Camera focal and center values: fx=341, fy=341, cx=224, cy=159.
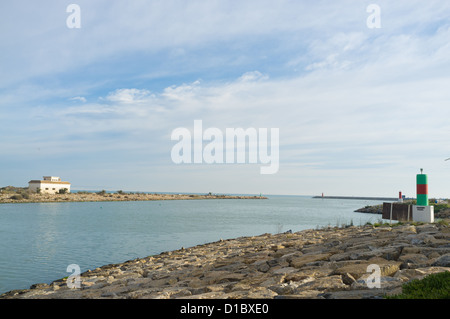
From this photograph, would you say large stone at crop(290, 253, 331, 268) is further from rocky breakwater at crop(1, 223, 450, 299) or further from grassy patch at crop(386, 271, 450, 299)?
grassy patch at crop(386, 271, 450, 299)

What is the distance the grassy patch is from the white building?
113m

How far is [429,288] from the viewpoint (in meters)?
6.36

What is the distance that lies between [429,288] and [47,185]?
11854 cm

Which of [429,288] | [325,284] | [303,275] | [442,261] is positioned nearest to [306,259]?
[303,275]

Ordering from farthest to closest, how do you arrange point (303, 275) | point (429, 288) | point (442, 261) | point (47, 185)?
point (47, 185)
point (303, 275)
point (442, 261)
point (429, 288)

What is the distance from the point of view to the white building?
10499cm

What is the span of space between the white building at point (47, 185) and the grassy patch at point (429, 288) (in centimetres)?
11273

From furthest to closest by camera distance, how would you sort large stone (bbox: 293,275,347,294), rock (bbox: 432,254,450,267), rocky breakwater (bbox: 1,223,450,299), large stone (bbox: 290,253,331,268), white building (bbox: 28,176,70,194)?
white building (bbox: 28,176,70,194) → large stone (bbox: 290,253,331,268) → rock (bbox: 432,254,450,267) → rocky breakwater (bbox: 1,223,450,299) → large stone (bbox: 293,275,347,294)

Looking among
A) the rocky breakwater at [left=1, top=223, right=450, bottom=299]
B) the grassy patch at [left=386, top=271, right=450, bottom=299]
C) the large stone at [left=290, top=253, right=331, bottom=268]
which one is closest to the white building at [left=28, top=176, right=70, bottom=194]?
the rocky breakwater at [left=1, top=223, right=450, bottom=299]

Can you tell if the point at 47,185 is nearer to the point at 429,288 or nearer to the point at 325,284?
the point at 325,284

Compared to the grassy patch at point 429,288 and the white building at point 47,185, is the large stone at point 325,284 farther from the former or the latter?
the white building at point 47,185

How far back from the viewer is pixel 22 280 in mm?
15375
